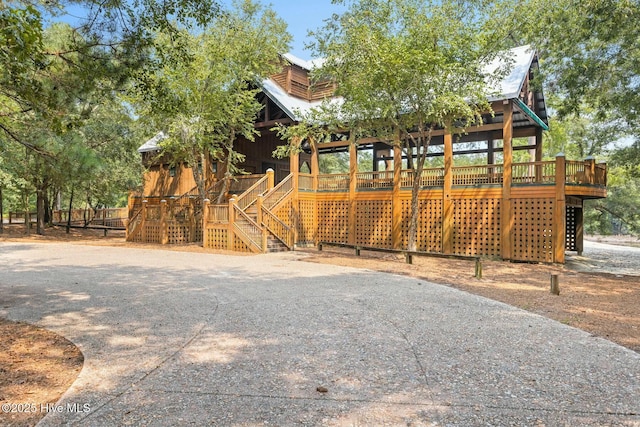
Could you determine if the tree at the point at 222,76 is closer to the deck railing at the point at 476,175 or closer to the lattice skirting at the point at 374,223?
the lattice skirting at the point at 374,223

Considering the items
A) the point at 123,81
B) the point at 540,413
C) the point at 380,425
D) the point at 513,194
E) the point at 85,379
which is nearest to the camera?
the point at 380,425

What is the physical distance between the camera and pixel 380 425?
2.77 m

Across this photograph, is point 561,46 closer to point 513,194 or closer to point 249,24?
point 513,194

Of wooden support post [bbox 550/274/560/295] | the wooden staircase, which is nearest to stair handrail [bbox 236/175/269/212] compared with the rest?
the wooden staircase

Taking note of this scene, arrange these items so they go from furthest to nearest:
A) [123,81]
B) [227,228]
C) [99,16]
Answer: [227,228]
[123,81]
[99,16]

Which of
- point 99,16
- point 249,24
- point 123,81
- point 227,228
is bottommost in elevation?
point 227,228

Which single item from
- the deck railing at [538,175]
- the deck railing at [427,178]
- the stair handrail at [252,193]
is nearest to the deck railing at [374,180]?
the deck railing at [427,178]

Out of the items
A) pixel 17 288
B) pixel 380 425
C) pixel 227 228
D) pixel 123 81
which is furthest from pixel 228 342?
pixel 227 228

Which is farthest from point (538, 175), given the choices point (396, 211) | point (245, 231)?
point (245, 231)

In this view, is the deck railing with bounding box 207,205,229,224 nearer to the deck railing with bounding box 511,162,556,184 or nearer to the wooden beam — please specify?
the wooden beam

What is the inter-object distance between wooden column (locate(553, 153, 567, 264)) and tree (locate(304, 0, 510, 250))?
122 inches

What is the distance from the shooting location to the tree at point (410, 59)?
11.5m

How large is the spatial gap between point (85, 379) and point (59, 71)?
4940 millimetres

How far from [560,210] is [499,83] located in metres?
4.86
